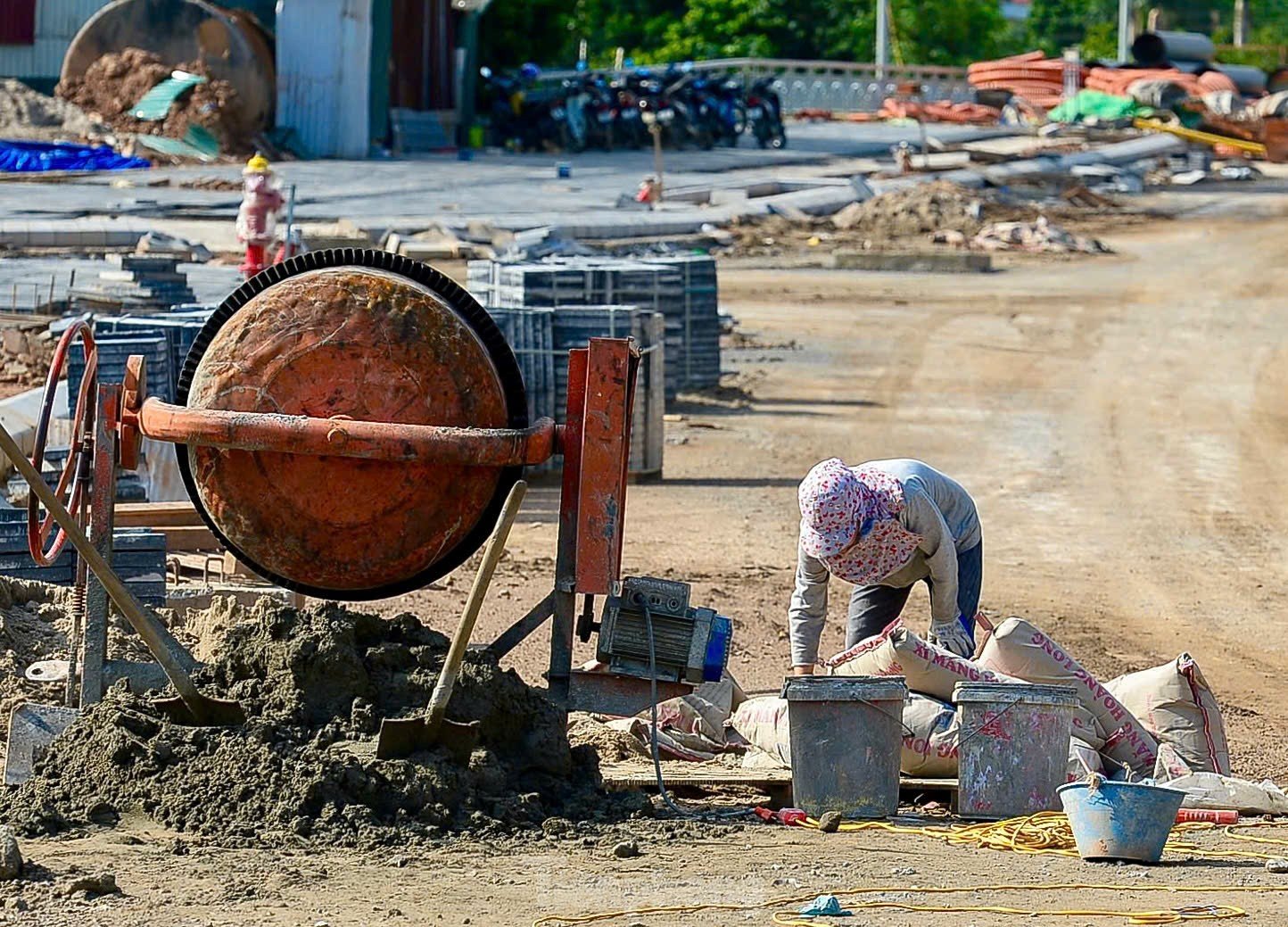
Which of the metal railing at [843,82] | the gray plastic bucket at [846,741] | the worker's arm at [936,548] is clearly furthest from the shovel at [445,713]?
→ the metal railing at [843,82]

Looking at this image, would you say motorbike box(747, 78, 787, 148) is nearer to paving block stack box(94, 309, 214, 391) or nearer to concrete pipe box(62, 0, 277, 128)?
concrete pipe box(62, 0, 277, 128)

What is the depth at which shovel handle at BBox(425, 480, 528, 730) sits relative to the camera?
18.2 feet

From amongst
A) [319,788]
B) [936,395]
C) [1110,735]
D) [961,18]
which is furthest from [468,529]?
[961,18]

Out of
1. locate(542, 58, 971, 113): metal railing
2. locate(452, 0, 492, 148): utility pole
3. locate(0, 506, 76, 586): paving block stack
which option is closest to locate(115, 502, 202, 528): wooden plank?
locate(0, 506, 76, 586): paving block stack

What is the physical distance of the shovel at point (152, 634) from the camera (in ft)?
18.6

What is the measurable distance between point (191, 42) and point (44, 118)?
115 inches

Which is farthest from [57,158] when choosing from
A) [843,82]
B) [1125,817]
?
[843,82]

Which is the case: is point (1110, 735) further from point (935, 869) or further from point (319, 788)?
point (319, 788)

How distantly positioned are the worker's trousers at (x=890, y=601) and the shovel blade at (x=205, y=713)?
2.57 metres

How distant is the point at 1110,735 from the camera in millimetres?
6848

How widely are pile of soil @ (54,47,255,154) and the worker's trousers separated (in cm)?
2813

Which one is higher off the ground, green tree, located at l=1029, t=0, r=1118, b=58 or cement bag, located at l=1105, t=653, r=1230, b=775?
green tree, located at l=1029, t=0, r=1118, b=58

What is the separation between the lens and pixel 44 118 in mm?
35000

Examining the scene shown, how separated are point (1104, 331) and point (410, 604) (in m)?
12.8
